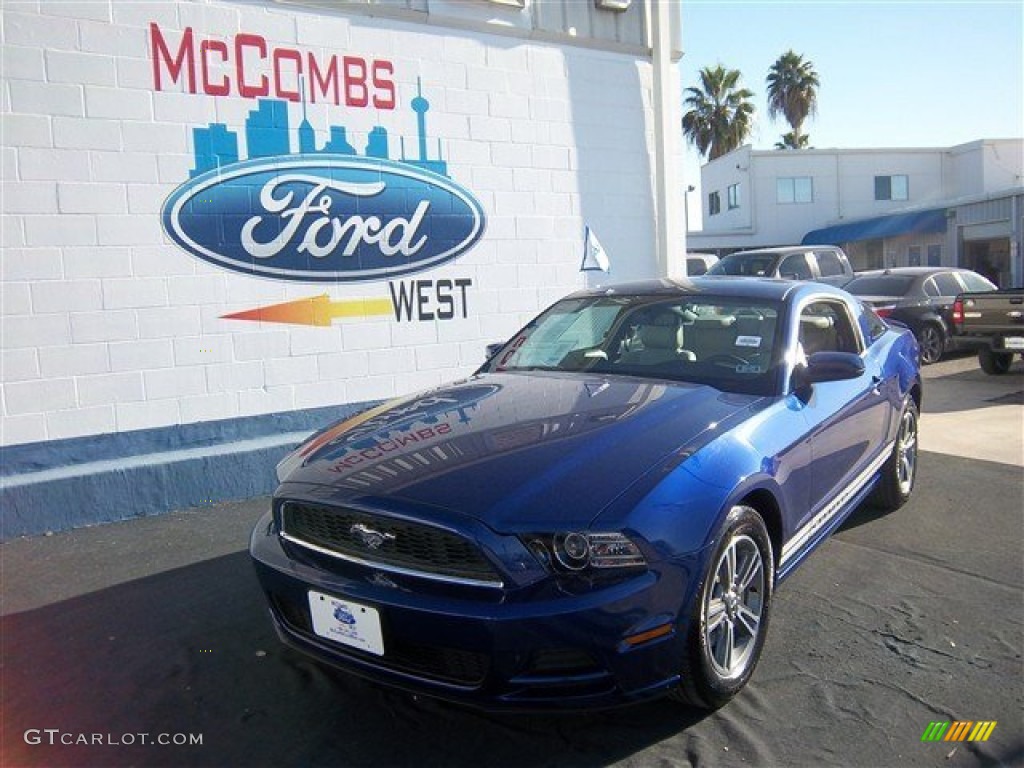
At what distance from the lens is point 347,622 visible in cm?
274

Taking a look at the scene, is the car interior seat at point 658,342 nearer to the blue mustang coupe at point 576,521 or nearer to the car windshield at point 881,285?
the blue mustang coupe at point 576,521

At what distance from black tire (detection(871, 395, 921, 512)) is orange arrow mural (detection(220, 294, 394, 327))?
12.6 ft

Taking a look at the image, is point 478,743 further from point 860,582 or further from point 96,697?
point 860,582

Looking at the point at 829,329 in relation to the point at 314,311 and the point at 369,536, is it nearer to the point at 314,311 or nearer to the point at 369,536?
the point at 369,536

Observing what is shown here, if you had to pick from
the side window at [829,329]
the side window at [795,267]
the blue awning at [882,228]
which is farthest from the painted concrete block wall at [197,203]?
the blue awning at [882,228]

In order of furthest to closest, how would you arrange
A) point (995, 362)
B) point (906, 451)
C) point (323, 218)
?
point (995, 362), point (323, 218), point (906, 451)

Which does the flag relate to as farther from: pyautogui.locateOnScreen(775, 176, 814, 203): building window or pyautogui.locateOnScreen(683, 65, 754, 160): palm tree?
pyautogui.locateOnScreen(683, 65, 754, 160): palm tree

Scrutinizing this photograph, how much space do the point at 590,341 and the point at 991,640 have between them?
228cm

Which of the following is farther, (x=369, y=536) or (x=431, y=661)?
(x=369, y=536)

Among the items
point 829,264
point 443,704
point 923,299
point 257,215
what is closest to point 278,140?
point 257,215

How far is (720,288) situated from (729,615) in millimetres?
1946

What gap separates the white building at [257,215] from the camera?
5.35 m

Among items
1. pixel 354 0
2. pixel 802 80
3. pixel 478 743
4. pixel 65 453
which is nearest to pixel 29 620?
pixel 65 453

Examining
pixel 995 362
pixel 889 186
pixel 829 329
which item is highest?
pixel 889 186
